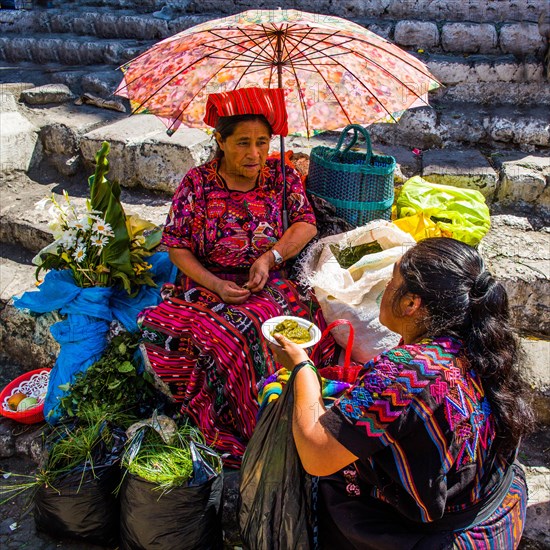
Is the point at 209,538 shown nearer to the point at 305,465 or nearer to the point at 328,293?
the point at 305,465

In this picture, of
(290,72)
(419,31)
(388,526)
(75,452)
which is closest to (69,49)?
(419,31)

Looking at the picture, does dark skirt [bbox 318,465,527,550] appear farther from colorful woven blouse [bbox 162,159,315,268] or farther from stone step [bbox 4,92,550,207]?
stone step [bbox 4,92,550,207]

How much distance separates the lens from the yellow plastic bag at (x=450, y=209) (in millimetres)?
3271


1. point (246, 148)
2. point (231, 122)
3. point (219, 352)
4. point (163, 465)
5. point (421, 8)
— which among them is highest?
point (421, 8)

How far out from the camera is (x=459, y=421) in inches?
60.4

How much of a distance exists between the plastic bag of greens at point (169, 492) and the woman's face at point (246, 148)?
126 centimetres

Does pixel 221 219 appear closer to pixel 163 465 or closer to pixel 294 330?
pixel 294 330

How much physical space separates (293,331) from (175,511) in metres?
0.79

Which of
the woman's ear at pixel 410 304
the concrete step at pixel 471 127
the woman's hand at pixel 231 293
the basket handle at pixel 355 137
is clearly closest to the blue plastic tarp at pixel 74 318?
the woman's hand at pixel 231 293

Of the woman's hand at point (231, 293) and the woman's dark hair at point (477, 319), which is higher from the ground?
the woman's dark hair at point (477, 319)

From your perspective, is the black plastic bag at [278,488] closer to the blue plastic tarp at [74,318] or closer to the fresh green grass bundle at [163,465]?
the fresh green grass bundle at [163,465]

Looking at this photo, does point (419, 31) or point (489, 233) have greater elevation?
point (419, 31)

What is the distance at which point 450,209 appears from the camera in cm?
338

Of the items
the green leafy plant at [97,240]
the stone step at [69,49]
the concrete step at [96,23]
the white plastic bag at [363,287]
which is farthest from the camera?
the concrete step at [96,23]
